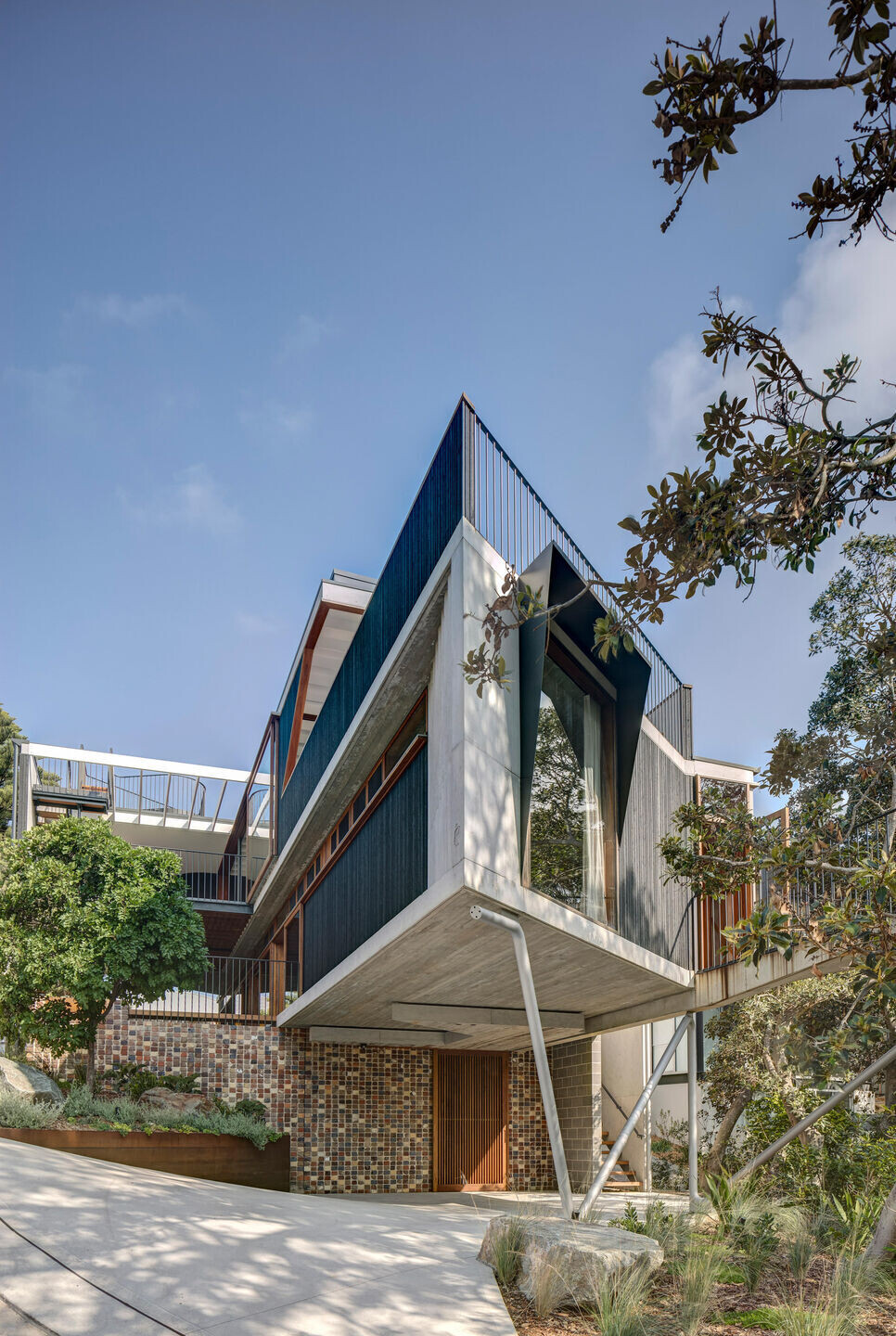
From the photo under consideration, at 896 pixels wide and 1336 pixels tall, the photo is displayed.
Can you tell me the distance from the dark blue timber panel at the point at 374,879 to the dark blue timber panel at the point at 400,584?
133cm

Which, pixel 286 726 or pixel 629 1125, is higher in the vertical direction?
pixel 286 726

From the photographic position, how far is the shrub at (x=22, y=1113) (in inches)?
425

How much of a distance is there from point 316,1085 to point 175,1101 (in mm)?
2287

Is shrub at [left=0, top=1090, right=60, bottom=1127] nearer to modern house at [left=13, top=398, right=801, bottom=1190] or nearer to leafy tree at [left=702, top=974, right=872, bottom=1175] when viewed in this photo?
modern house at [left=13, top=398, right=801, bottom=1190]

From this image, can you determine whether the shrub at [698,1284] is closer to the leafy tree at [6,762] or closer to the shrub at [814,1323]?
the shrub at [814,1323]

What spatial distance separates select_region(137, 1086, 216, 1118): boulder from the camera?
13.5 m

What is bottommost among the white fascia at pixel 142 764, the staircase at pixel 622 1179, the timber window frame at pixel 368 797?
the staircase at pixel 622 1179

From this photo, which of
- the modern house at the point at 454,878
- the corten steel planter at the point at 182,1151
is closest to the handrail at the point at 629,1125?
the modern house at the point at 454,878

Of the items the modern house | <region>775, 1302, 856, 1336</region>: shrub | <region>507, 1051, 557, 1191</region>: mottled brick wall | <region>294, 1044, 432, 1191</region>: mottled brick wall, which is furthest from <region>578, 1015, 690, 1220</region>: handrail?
<region>507, 1051, 557, 1191</region>: mottled brick wall

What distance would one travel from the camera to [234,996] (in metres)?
16.4

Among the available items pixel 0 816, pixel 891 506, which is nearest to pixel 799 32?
pixel 891 506

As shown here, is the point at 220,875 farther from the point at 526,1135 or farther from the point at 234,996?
the point at 526,1135

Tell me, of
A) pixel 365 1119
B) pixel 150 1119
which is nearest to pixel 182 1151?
pixel 150 1119

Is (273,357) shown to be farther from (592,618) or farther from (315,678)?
(592,618)
